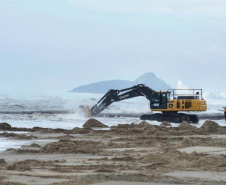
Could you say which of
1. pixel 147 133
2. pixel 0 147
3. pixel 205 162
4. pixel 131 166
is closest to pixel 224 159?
pixel 205 162

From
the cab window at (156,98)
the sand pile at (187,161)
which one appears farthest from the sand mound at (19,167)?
the cab window at (156,98)

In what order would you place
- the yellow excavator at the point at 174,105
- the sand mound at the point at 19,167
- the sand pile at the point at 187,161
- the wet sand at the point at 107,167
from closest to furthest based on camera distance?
1. the wet sand at the point at 107,167
2. the sand mound at the point at 19,167
3. the sand pile at the point at 187,161
4. the yellow excavator at the point at 174,105

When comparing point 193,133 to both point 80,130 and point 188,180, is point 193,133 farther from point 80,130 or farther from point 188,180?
point 188,180

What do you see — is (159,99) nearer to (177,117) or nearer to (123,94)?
(177,117)

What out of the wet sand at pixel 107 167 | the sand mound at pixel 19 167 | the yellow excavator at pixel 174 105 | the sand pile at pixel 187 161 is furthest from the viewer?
the yellow excavator at pixel 174 105

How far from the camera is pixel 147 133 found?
22.5m

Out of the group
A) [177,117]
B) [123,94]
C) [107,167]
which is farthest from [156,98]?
[107,167]

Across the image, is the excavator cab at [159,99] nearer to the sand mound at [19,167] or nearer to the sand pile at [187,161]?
the sand pile at [187,161]

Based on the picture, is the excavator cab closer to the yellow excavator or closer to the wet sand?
the yellow excavator

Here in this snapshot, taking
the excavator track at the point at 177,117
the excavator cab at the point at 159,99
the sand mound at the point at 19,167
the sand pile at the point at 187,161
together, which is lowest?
the sand mound at the point at 19,167

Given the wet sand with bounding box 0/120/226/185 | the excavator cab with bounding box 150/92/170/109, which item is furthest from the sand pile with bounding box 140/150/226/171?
the excavator cab with bounding box 150/92/170/109

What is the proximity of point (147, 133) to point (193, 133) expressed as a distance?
1.83m

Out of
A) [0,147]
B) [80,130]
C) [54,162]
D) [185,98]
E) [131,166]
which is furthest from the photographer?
[185,98]

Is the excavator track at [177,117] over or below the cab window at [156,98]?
below
